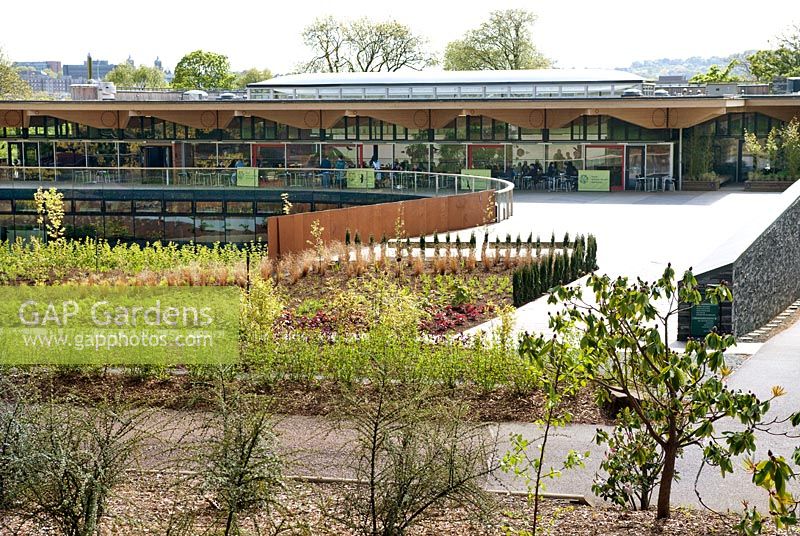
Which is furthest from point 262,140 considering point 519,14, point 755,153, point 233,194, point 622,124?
point 519,14

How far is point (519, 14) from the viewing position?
297 ft

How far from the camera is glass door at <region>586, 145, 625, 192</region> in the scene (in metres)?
44.1

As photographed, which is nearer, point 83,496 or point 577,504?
point 83,496

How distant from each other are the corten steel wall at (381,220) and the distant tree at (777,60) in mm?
53334

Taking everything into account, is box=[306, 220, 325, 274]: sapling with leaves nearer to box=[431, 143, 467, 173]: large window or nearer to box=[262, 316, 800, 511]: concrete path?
box=[262, 316, 800, 511]: concrete path

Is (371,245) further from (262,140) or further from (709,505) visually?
(262,140)

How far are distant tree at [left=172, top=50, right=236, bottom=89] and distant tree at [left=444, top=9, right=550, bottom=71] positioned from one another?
24665 millimetres

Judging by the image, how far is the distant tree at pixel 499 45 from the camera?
3531 inches

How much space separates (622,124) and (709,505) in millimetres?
35986

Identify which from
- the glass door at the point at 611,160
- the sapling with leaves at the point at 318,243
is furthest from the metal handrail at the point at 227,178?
the sapling with leaves at the point at 318,243

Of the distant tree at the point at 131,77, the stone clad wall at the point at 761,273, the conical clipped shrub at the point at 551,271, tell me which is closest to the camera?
the stone clad wall at the point at 761,273

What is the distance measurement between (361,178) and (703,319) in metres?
22.3

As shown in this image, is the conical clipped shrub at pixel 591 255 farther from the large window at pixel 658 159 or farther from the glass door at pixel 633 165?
the large window at pixel 658 159

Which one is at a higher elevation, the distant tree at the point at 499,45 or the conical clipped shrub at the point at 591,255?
the distant tree at the point at 499,45
